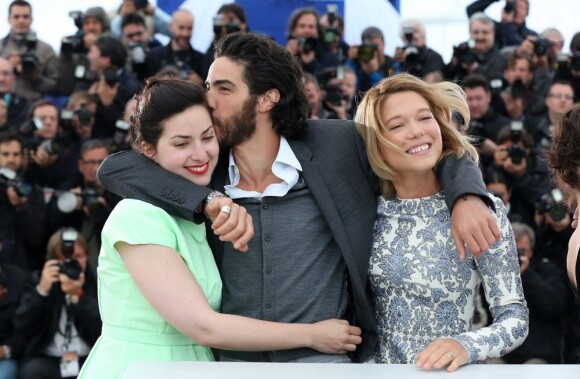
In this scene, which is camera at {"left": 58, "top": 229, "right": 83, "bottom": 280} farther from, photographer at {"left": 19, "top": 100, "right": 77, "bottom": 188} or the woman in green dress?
the woman in green dress

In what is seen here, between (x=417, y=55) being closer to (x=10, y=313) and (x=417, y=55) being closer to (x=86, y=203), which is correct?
(x=86, y=203)

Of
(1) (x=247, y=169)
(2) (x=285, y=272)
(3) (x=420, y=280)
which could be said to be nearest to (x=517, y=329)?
(3) (x=420, y=280)

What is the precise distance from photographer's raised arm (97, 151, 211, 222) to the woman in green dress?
Answer: 3 centimetres

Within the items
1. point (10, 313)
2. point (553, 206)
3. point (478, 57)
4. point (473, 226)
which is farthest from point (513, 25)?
point (473, 226)

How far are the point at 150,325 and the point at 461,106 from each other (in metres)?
0.97

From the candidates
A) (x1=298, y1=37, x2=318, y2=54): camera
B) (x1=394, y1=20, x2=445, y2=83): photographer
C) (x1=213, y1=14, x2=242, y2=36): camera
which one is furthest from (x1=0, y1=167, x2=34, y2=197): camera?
(x1=394, y1=20, x2=445, y2=83): photographer

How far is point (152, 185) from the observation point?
236 centimetres

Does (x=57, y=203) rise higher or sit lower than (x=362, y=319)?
higher

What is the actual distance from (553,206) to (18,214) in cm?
272

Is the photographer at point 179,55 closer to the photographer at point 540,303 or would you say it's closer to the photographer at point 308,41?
the photographer at point 308,41

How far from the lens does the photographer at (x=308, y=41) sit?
5676mm

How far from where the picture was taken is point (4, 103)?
525 centimetres

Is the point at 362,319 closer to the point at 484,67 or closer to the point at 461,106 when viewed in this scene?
the point at 461,106

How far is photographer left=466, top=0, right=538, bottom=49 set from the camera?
599cm
